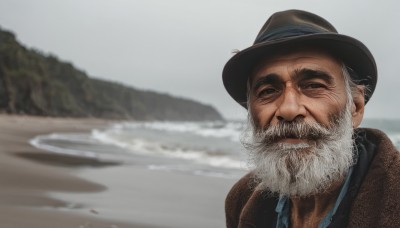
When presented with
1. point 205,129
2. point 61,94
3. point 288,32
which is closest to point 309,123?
point 288,32

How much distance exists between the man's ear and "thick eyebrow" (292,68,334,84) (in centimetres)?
20

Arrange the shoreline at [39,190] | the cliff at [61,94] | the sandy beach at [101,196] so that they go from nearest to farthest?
the shoreline at [39,190]
the sandy beach at [101,196]
the cliff at [61,94]

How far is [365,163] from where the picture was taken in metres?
1.54

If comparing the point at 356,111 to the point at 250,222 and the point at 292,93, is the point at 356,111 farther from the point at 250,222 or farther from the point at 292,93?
the point at 250,222

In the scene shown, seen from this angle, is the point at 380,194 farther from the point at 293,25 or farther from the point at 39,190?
the point at 39,190

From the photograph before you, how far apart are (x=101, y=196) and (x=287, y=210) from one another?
621 cm

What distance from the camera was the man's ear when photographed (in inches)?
70.8

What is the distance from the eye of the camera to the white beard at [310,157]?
161 cm

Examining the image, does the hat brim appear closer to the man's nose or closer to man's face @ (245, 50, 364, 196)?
man's face @ (245, 50, 364, 196)

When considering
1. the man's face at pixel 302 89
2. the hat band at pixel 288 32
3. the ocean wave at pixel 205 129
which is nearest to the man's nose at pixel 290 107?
the man's face at pixel 302 89

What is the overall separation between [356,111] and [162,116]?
519ft

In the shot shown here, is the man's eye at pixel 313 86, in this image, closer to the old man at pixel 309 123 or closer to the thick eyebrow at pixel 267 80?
the old man at pixel 309 123

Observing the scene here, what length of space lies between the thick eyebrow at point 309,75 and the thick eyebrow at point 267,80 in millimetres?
79

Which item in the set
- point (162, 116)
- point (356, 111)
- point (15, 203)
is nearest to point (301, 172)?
point (356, 111)
